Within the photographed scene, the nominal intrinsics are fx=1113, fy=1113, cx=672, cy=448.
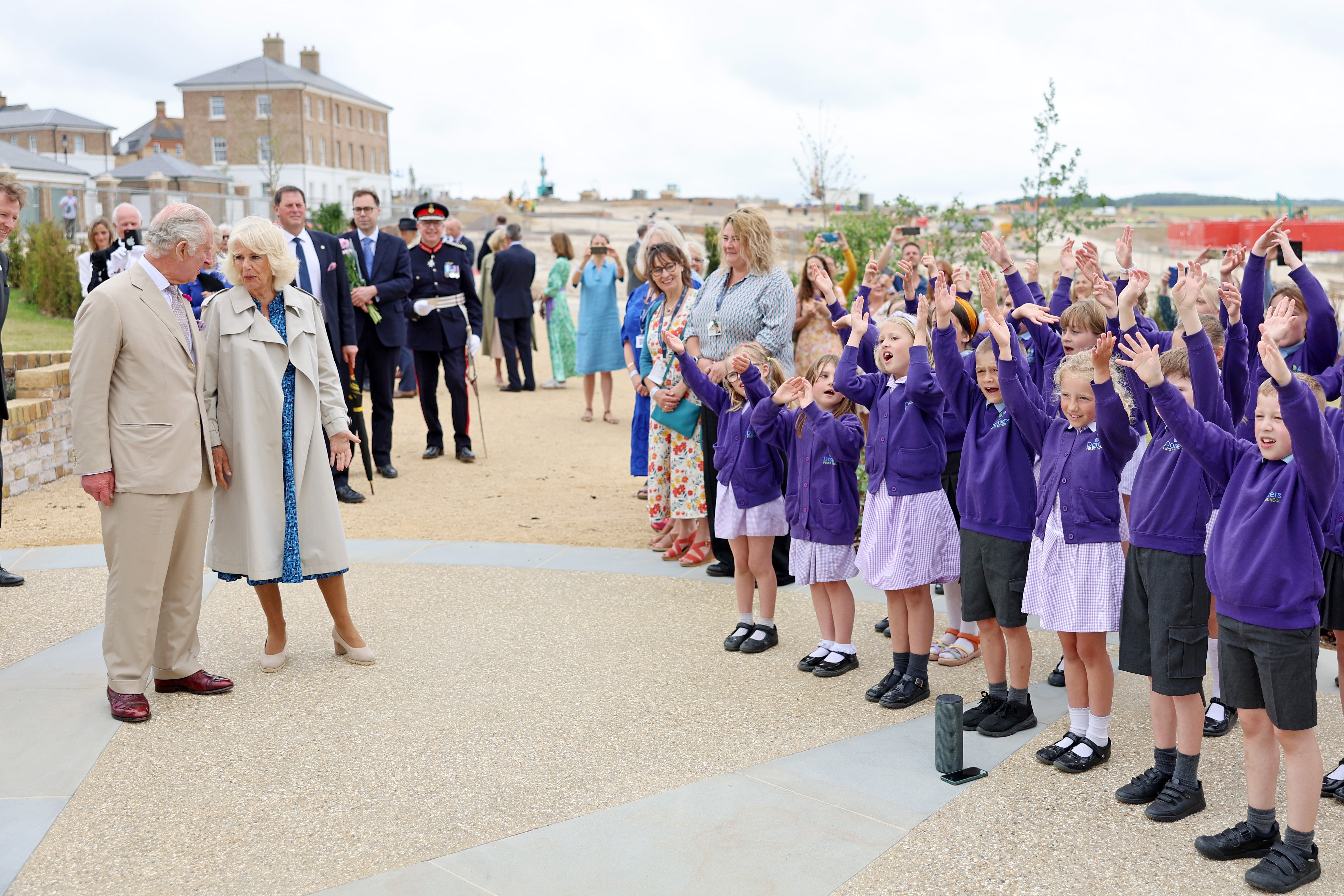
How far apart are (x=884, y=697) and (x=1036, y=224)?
25.4 ft

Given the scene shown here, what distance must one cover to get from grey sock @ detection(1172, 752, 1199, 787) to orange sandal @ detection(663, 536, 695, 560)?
143 inches

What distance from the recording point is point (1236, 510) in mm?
3328

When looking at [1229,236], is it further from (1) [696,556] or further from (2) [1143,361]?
(2) [1143,361]

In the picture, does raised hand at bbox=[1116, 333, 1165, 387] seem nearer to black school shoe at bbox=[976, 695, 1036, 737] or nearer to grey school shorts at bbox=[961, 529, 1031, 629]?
grey school shorts at bbox=[961, 529, 1031, 629]

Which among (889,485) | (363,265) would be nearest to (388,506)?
(363,265)

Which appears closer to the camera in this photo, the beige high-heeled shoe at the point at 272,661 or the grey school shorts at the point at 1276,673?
the grey school shorts at the point at 1276,673

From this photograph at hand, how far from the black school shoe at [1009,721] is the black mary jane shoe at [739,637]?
1323 mm

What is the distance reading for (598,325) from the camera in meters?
11.8

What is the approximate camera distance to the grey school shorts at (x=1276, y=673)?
3.19 m

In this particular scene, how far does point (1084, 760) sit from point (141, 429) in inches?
149

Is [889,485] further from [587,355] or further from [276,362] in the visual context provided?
[587,355]

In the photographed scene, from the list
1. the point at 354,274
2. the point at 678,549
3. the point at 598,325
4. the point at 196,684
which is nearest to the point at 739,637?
the point at 678,549

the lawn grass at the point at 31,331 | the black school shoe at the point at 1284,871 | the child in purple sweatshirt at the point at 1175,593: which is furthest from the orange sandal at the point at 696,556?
the lawn grass at the point at 31,331

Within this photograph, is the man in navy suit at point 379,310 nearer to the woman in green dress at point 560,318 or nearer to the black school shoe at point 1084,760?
the woman in green dress at point 560,318
